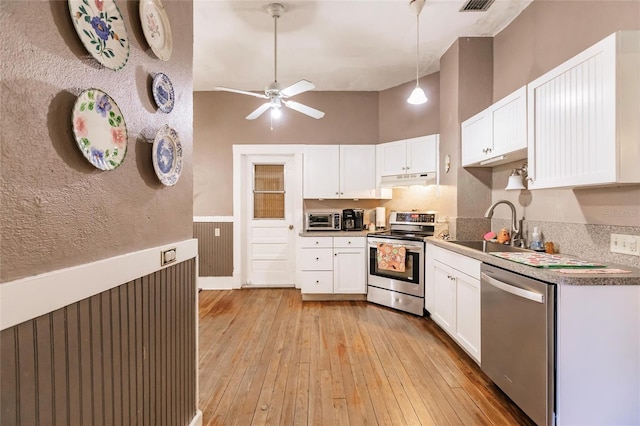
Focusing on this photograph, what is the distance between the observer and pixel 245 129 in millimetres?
4703

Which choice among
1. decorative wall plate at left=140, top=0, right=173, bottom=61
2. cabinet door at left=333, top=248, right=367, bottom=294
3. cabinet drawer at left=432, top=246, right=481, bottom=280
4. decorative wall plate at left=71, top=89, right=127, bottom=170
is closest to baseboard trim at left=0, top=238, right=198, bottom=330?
decorative wall plate at left=71, top=89, right=127, bottom=170

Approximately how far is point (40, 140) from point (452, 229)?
334 centimetres

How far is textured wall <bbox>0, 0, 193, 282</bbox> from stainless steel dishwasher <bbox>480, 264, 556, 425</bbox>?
1955mm

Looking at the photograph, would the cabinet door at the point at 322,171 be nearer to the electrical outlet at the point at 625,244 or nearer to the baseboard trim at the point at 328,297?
the baseboard trim at the point at 328,297

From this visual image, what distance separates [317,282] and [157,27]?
3.28m

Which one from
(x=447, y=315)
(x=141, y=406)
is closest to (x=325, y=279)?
(x=447, y=315)

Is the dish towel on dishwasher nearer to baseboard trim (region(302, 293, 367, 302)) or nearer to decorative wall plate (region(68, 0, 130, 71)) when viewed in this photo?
baseboard trim (region(302, 293, 367, 302))

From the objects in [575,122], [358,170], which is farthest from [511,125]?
[358,170]

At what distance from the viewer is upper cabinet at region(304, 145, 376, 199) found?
445 centimetres

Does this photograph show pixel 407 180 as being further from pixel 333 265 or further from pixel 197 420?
pixel 197 420

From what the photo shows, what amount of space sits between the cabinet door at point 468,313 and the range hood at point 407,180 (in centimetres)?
149

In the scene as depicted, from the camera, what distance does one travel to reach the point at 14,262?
0.75m

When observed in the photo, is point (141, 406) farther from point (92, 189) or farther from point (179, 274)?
point (92, 189)

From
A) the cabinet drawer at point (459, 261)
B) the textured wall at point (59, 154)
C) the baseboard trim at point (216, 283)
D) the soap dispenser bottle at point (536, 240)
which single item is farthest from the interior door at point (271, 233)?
the textured wall at point (59, 154)
